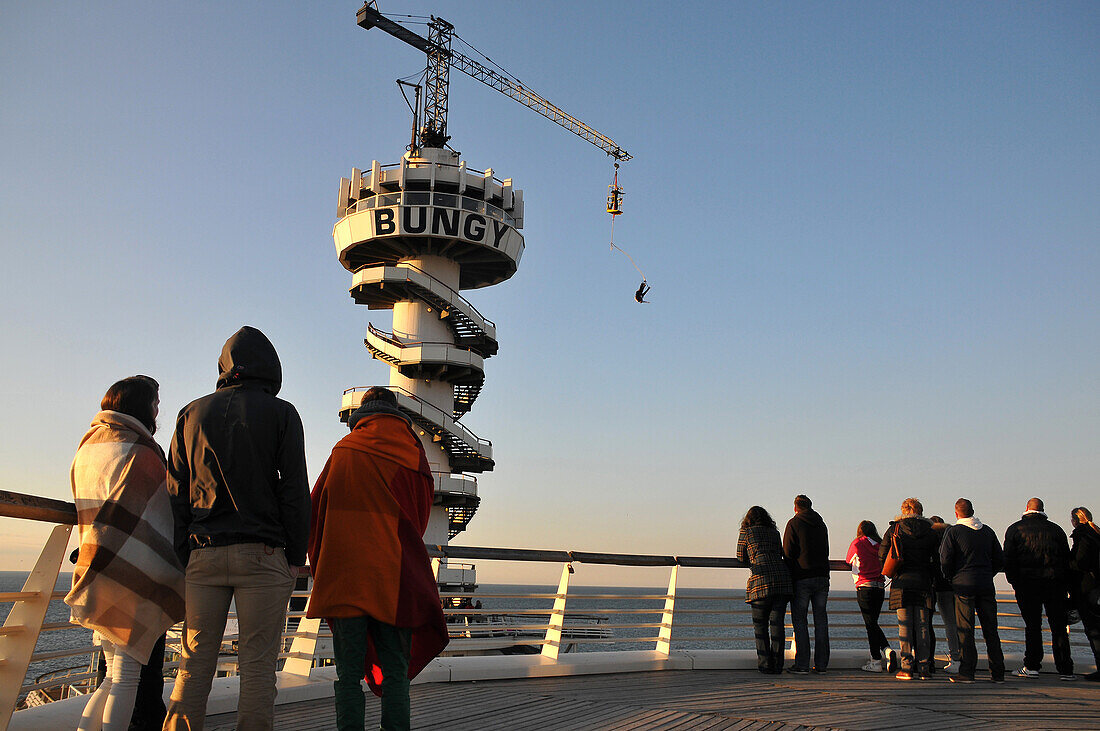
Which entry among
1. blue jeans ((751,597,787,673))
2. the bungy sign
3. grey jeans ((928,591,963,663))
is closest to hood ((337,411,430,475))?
blue jeans ((751,597,787,673))

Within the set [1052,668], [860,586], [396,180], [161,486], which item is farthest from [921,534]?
[396,180]

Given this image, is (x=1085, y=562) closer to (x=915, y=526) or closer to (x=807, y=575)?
(x=915, y=526)

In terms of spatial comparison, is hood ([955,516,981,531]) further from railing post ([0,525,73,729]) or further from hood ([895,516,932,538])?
railing post ([0,525,73,729])

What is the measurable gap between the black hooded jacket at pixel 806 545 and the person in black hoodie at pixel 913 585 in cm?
63

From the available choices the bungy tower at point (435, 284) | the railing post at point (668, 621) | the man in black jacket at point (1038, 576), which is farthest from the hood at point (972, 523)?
the bungy tower at point (435, 284)

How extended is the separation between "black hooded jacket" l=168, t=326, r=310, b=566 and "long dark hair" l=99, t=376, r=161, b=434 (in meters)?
0.22

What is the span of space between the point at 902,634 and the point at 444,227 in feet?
82.9

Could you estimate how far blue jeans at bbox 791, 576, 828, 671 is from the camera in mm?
8484

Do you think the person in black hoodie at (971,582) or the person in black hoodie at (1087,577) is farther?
the person in black hoodie at (1087,577)

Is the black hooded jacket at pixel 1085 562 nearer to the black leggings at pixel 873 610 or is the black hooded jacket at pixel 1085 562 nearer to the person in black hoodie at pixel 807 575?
the black leggings at pixel 873 610

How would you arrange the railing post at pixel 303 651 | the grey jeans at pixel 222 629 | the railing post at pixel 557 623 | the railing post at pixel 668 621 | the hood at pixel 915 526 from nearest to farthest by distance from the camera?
the grey jeans at pixel 222 629 < the railing post at pixel 303 651 < the railing post at pixel 557 623 < the hood at pixel 915 526 < the railing post at pixel 668 621

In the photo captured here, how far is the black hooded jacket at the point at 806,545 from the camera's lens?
8461 millimetres

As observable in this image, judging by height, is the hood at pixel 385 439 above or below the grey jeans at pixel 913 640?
above

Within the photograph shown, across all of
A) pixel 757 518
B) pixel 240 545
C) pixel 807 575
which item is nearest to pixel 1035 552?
pixel 807 575
